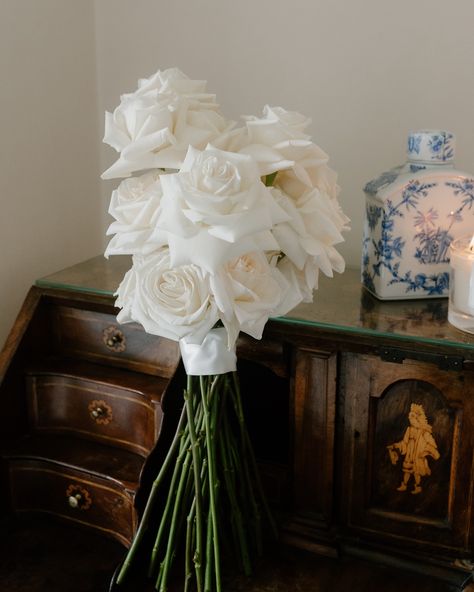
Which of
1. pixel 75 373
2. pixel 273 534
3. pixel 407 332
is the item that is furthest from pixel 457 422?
pixel 75 373

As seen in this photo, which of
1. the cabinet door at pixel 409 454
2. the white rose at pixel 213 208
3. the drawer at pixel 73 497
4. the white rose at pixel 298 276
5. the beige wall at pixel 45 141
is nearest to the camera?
the white rose at pixel 213 208

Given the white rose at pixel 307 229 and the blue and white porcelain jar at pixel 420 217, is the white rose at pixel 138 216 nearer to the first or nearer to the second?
the white rose at pixel 307 229

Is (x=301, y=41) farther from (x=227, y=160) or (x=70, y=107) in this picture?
(x=227, y=160)

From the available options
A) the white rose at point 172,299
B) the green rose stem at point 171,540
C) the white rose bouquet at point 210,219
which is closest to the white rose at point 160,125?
the white rose bouquet at point 210,219

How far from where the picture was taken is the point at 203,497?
1025 millimetres

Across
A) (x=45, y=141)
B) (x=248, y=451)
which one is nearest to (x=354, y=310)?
(x=248, y=451)

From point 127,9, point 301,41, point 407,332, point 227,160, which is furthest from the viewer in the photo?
point 127,9

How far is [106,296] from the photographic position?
3.79ft

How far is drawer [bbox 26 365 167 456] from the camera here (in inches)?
44.3

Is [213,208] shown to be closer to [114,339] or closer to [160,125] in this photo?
[160,125]

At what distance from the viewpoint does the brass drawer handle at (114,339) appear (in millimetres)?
1182

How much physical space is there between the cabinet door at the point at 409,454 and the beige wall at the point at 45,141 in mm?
663

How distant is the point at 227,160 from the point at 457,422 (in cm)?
50

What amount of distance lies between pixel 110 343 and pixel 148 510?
11.2 inches
